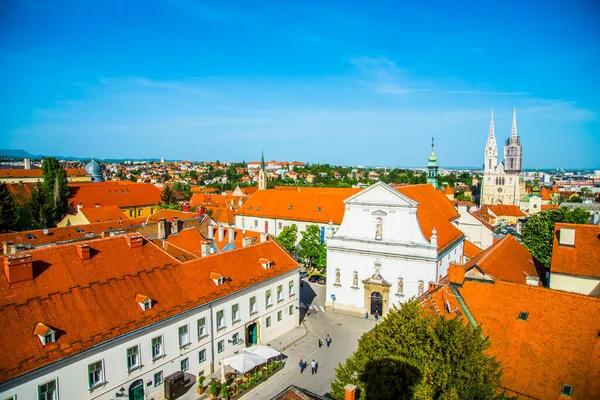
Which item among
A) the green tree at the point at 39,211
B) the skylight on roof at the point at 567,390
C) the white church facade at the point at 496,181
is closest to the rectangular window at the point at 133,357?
the skylight on roof at the point at 567,390

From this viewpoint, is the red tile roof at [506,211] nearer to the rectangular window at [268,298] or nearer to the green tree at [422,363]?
the rectangular window at [268,298]

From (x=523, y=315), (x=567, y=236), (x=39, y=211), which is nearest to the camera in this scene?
(x=523, y=315)

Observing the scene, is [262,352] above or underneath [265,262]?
underneath

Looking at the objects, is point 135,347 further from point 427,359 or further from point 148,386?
point 427,359

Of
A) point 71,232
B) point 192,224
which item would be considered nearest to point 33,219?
point 71,232

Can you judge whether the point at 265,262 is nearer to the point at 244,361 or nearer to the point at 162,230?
the point at 244,361

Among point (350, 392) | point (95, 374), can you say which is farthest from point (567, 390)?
point (95, 374)
